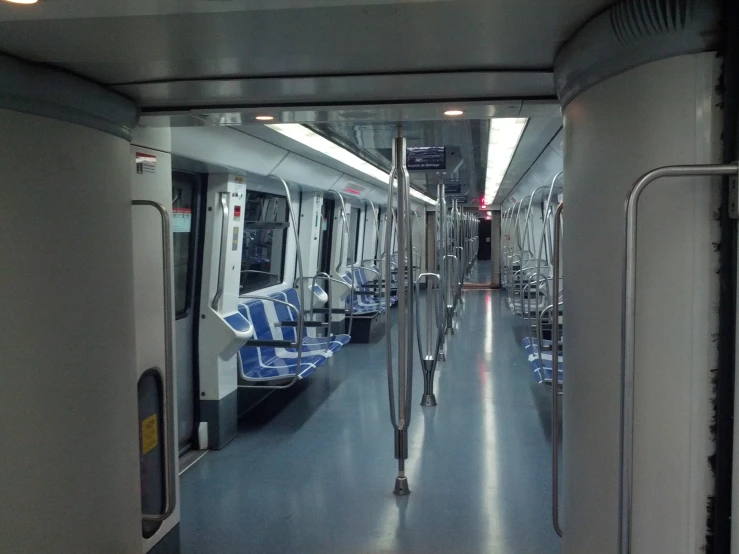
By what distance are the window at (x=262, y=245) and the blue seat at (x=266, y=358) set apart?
52 centimetres

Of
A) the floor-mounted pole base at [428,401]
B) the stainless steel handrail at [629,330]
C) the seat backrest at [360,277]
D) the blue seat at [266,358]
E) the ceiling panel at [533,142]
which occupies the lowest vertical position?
the floor-mounted pole base at [428,401]

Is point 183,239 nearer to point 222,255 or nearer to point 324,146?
point 222,255

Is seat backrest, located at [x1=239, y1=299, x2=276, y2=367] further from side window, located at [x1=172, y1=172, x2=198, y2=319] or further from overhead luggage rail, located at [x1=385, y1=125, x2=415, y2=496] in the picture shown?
overhead luggage rail, located at [x1=385, y1=125, x2=415, y2=496]

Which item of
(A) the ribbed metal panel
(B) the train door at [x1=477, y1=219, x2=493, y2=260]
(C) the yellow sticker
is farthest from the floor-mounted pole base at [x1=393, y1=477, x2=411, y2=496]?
(B) the train door at [x1=477, y1=219, x2=493, y2=260]

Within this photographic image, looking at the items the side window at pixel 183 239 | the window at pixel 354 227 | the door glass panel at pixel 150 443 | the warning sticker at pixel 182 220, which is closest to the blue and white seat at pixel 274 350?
the side window at pixel 183 239

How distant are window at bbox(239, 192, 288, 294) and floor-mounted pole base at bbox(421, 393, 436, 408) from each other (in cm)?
220

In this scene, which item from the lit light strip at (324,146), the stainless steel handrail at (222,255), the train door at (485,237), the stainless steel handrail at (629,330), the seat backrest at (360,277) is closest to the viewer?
the stainless steel handrail at (629,330)

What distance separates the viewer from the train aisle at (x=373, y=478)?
3.78 m

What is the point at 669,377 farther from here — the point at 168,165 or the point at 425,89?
the point at 168,165

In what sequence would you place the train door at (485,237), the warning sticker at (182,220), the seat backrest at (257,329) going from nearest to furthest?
the warning sticker at (182,220) → the seat backrest at (257,329) → the train door at (485,237)

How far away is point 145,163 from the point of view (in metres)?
3.31

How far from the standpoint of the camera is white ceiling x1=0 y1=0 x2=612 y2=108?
5.50 feet

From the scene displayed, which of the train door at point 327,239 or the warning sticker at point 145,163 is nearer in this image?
the warning sticker at point 145,163

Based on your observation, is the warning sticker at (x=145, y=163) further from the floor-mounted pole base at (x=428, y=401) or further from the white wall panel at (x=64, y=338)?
the floor-mounted pole base at (x=428, y=401)
